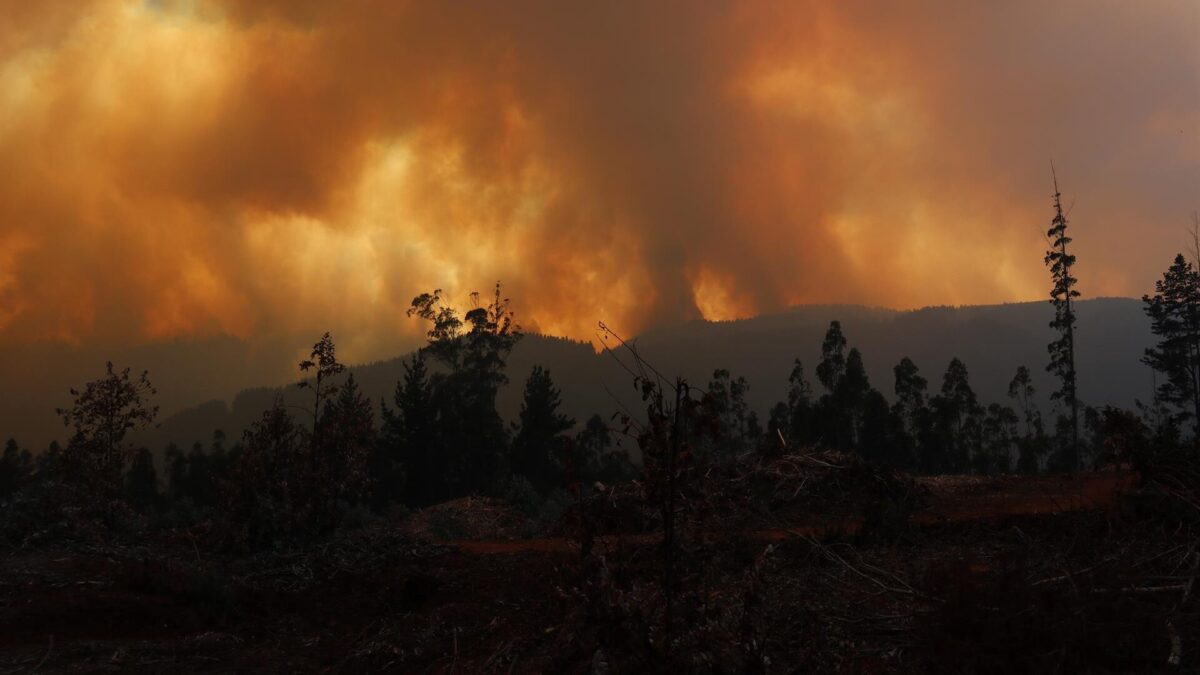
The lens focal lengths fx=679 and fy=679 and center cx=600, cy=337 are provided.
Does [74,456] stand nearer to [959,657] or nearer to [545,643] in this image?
[545,643]

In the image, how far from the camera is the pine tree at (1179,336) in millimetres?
44188

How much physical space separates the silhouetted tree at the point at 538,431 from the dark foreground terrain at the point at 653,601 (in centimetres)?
3144

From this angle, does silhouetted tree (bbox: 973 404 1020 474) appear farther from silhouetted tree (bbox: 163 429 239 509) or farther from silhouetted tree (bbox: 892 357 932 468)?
silhouetted tree (bbox: 163 429 239 509)

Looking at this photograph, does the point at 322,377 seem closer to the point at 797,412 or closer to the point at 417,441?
the point at 417,441

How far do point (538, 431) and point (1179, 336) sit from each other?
44.0 m

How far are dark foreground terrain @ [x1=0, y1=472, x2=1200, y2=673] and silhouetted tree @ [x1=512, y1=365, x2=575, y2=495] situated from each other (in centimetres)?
3144

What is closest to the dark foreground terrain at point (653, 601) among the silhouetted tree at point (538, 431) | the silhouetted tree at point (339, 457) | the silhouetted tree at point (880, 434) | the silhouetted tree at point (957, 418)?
the silhouetted tree at point (339, 457)

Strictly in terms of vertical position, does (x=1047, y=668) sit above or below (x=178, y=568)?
above

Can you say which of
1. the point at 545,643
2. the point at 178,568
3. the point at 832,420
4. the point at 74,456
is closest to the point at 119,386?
the point at 74,456

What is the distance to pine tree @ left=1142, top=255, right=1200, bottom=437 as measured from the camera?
1740 inches

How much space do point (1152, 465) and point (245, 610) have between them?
47.2ft

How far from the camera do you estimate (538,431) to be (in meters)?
47.8

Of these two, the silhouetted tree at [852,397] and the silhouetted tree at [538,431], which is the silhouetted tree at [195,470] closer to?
the silhouetted tree at [538,431]

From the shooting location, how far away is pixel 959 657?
18.2ft
